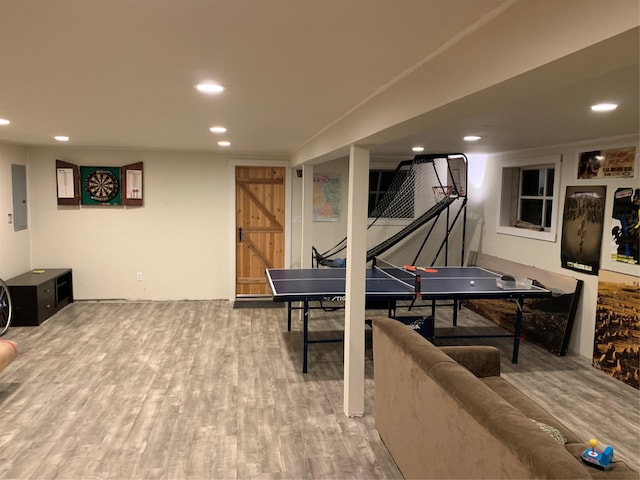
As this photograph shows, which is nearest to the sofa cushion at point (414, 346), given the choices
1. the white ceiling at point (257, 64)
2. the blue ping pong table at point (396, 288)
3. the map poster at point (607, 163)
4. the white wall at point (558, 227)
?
the white ceiling at point (257, 64)

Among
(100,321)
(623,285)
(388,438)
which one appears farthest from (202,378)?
(623,285)

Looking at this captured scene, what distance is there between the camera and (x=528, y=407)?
109 inches

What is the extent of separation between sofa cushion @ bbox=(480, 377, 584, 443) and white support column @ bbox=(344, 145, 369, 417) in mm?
951

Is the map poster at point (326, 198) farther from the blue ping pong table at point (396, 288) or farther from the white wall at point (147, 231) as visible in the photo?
the blue ping pong table at point (396, 288)

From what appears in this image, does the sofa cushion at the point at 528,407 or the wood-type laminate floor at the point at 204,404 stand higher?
the sofa cushion at the point at 528,407

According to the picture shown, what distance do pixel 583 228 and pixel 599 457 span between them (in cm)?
327

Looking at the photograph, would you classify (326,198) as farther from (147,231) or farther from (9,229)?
(9,229)

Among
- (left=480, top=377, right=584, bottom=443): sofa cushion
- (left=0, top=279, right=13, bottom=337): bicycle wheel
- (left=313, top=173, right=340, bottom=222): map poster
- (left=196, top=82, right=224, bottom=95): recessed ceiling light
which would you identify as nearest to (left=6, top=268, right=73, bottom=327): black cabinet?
(left=0, top=279, right=13, bottom=337): bicycle wheel

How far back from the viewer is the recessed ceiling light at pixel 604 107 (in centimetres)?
291

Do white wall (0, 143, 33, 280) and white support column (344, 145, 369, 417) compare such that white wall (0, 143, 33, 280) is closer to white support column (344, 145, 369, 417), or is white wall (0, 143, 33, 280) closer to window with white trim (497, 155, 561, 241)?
white support column (344, 145, 369, 417)

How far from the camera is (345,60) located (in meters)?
1.93

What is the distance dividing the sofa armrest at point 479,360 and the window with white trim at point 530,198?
271cm

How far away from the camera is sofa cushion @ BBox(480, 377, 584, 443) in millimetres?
2564

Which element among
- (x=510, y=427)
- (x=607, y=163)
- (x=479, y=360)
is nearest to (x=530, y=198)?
(x=607, y=163)
